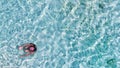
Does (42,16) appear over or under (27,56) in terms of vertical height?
over

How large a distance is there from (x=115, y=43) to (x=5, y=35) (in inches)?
30.4

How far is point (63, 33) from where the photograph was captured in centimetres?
225

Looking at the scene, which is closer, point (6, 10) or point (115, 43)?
point (115, 43)

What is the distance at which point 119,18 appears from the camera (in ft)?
7.25

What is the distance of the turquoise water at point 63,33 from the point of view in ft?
7.20

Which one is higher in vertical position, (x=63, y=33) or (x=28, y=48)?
(x=63, y=33)

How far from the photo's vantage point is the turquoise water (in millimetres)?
2195

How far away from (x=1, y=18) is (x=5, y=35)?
136 millimetres

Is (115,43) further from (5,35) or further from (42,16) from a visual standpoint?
(5,35)

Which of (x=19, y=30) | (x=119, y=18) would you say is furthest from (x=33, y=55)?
(x=119, y=18)

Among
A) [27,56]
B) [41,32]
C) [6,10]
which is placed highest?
[6,10]

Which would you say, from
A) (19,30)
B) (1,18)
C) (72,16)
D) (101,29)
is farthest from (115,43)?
(1,18)

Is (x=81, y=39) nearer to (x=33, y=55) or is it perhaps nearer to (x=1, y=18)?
(x=33, y=55)

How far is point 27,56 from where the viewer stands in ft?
7.40
